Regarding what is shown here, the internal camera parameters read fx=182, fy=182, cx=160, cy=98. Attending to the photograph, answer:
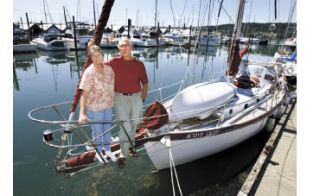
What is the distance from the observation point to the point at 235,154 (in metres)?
6.54

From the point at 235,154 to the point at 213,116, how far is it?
2.00m

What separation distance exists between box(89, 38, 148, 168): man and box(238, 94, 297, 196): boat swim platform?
8.92ft

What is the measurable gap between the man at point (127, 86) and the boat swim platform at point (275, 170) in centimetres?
272

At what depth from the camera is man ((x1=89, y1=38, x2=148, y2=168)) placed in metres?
3.17

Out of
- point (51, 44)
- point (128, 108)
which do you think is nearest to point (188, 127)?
point (128, 108)

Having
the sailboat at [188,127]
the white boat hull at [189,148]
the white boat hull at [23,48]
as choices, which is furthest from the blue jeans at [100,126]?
the white boat hull at [23,48]

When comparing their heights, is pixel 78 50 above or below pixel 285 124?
above

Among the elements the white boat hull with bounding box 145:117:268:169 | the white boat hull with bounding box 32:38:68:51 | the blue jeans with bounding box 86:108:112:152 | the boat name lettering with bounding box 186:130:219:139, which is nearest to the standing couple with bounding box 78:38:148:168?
the blue jeans with bounding box 86:108:112:152

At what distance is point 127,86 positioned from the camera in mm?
3266

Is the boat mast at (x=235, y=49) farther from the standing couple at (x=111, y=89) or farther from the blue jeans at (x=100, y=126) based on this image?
the blue jeans at (x=100, y=126)

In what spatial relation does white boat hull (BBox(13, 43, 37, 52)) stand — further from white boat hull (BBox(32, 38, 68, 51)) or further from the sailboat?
the sailboat

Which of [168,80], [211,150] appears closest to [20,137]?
[211,150]

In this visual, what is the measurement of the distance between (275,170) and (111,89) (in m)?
4.47

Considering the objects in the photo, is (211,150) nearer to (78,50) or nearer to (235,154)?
(235,154)
